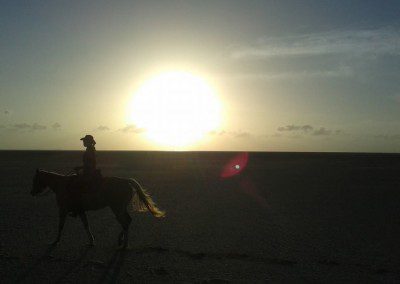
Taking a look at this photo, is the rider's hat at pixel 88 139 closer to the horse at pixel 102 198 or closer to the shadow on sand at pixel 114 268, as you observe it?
the horse at pixel 102 198

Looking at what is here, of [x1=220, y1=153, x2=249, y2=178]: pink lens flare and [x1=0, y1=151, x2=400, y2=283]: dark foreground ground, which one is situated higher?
[x1=220, y1=153, x2=249, y2=178]: pink lens flare

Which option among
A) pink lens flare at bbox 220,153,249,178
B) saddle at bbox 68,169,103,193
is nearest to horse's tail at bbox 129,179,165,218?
saddle at bbox 68,169,103,193

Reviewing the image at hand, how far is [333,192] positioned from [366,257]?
1545 centimetres

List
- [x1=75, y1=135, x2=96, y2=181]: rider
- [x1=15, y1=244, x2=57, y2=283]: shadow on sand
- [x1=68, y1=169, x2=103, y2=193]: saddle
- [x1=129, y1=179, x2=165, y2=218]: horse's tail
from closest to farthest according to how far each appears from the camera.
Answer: [x1=15, y1=244, x2=57, y2=283]: shadow on sand, [x1=75, y1=135, x2=96, y2=181]: rider, [x1=68, y1=169, x2=103, y2=193]: saddle, [x1=129, y1=179, x2=165, y2=218]: horse's tail

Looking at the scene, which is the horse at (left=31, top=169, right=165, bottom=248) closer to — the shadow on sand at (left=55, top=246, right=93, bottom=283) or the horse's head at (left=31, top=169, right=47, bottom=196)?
the horse's head at (left=31, top=169, right=47, bottom=196)

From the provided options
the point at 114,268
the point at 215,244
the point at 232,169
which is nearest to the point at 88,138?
the point at 114,268

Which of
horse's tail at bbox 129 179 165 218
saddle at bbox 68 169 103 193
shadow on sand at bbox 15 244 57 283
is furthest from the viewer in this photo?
horse's tail at bbox 129 179 165 218

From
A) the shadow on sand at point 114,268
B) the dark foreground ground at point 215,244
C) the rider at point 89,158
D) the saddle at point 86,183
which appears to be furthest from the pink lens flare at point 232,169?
the shadow on sand at point 114,268

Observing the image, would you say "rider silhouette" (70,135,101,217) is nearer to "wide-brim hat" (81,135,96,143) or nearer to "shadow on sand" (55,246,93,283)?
"wide-brim hat" (81,135,96,143)

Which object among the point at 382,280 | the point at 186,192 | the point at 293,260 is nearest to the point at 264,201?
the point at 186,192

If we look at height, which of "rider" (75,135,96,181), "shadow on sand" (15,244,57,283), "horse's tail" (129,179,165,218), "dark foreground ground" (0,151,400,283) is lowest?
"shadow on sand" (15,244,57,283)

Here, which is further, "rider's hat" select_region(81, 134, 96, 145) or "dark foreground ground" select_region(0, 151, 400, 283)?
"rider's hat" select_region(81, 134, 96, 145)

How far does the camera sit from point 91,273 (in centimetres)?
941

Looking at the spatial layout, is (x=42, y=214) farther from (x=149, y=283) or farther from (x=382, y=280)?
(x=382, y=280)
